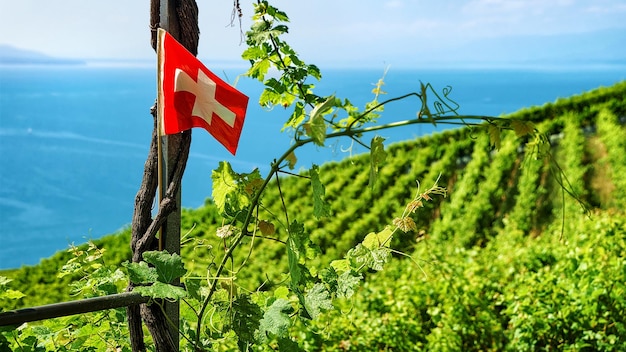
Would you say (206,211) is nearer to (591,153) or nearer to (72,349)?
(591,153)

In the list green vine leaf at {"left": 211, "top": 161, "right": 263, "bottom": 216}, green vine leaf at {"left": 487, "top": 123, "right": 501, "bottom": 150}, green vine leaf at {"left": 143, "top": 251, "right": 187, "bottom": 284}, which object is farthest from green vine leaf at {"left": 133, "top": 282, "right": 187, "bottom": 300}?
green vine leaf at {"left": 487, "top": 123, "right": 501, "bottom": 150}

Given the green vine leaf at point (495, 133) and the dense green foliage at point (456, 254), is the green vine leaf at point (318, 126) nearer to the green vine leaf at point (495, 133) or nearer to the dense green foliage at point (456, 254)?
the dense green foliage at point (456, 254)

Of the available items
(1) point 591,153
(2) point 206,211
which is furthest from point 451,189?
(2) point 206,211

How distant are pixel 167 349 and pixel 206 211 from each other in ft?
14.8

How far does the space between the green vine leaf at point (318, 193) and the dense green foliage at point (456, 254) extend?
13 millimetres

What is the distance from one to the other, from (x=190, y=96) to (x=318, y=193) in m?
0.30

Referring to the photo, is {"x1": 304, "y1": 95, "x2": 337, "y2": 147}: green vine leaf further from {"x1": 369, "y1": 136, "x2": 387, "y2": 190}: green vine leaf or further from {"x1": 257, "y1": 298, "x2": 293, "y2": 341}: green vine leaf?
{"x1": 257, "y1": 298, "x2": 293, "y2": 341}: green vine leaf

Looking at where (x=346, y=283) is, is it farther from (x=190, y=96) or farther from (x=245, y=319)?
(x=190, y=96)

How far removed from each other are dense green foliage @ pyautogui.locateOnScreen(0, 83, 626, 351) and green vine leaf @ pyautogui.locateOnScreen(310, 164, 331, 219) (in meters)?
0.01

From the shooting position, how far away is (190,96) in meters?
1.31

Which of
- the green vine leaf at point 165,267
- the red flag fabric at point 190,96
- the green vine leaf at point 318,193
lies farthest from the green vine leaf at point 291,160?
the green vine leaf at point 165,267

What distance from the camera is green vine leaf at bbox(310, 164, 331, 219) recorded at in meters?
1.20

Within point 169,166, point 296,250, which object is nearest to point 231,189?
point 169,166

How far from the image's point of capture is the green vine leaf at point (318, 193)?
1.20 m
